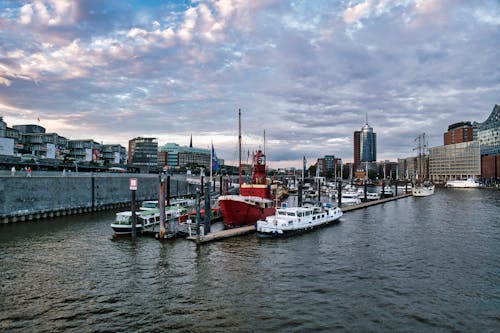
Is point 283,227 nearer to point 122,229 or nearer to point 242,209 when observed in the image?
point 242,209

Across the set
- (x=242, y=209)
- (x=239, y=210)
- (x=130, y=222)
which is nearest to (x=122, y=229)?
(x=130, y=222)

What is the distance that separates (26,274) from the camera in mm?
27516

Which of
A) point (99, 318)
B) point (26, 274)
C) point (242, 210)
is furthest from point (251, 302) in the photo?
point (242, 210)

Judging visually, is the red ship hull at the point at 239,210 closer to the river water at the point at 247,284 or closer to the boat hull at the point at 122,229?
the river water at the point at 247,284

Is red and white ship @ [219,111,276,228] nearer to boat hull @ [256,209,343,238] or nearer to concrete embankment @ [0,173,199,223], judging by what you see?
boat hull @ [256,209,343,238]

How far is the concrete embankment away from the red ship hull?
32.0 m

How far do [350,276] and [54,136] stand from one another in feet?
456

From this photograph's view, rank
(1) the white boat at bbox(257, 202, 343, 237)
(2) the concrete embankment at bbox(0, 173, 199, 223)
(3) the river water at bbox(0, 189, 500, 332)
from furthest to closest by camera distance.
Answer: (2) the concrete embankment at bbox(0, 173, 199, 223) → (1) the white boat at bbox(257, 202, 343, 237) → (3) the river water at bbox(0, 189, 500, 332)

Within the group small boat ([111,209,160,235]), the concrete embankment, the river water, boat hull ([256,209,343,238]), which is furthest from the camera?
the concrete embankment

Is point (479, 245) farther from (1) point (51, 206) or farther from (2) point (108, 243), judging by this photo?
(1) point (51, 206)

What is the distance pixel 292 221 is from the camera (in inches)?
1815

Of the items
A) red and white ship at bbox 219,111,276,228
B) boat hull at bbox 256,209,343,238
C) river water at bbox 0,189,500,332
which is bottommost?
river water at bbox 0,189,500,332

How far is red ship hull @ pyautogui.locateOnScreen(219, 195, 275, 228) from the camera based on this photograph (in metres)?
48.6

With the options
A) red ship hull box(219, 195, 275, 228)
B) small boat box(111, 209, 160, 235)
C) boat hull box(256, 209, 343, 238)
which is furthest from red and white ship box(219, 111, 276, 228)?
small boat box(111, 209, 160, 235)
